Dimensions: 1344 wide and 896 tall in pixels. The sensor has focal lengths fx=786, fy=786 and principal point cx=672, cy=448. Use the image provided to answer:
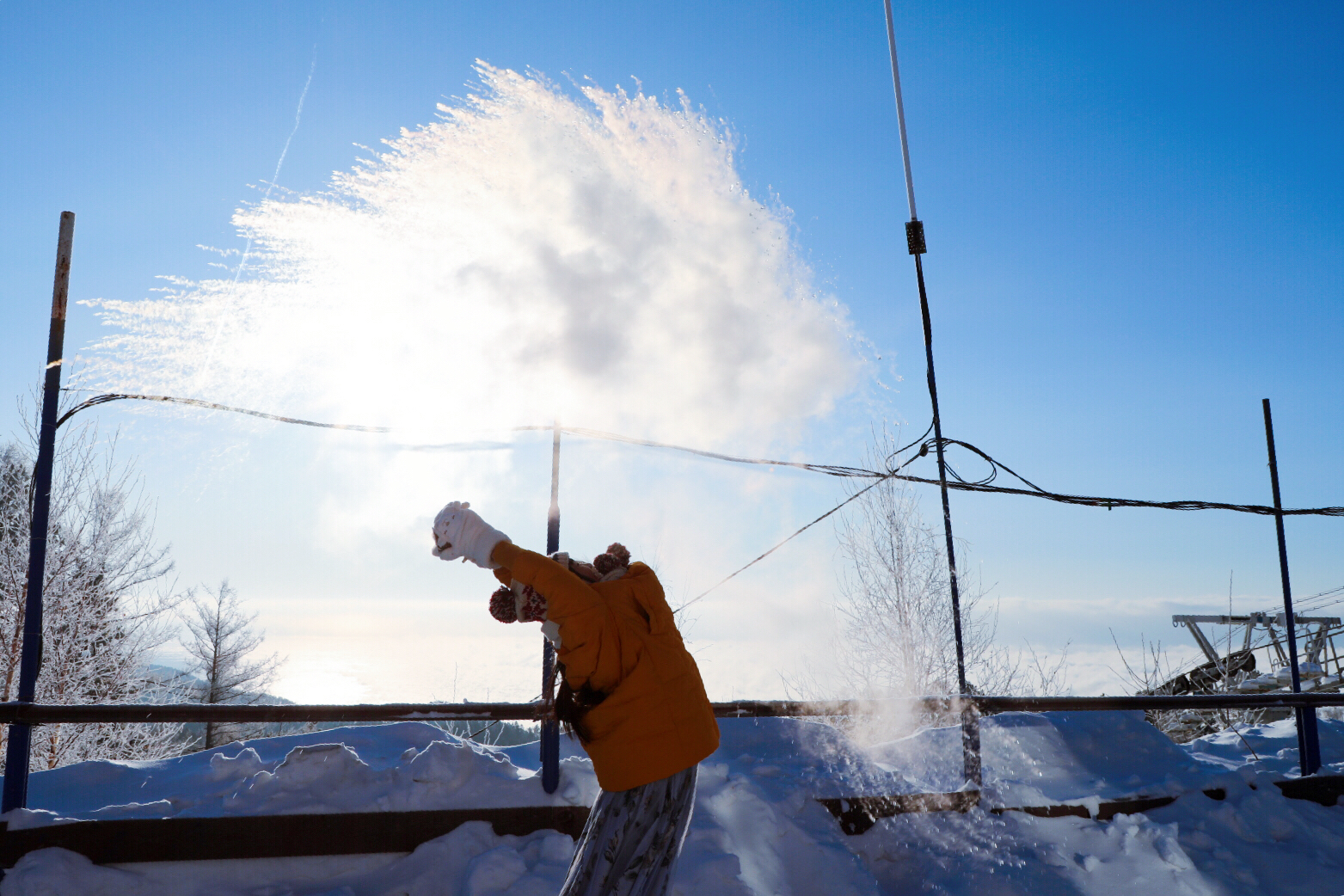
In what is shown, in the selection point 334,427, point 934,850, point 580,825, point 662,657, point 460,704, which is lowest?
point 934,850

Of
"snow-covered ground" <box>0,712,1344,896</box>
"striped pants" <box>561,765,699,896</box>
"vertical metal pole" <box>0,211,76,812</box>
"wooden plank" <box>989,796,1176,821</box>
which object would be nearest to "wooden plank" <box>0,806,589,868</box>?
"snow-covered ground" <box>0,712,1344,896</box>

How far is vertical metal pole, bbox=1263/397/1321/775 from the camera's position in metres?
6.64

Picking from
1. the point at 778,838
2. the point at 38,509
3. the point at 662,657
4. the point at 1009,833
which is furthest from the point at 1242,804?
the point at 38,509

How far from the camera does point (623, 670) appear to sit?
3098mm

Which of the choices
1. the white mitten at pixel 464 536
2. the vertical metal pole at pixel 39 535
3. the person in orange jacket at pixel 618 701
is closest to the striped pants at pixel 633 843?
the person in orange jacket at pixel 618 701

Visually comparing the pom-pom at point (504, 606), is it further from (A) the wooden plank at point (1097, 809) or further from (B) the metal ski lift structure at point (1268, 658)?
(B) the metal ski lift structure at point (1268, 658)

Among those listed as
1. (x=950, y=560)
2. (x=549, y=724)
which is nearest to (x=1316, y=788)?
(x=950, y=560)

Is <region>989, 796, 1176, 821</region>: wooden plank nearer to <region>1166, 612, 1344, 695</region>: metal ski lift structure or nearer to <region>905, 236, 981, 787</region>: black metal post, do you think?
<region>905, 236, 981, 787</region>: black metal post

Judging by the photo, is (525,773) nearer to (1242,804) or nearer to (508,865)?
(508,865)

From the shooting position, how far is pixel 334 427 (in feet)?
19.6

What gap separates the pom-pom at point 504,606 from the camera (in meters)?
3.15

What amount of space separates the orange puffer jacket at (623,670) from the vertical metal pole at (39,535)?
Result: 128 inches

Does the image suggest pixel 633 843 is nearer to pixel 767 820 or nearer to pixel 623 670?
pixel 623 670

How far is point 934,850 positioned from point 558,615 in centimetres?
362
